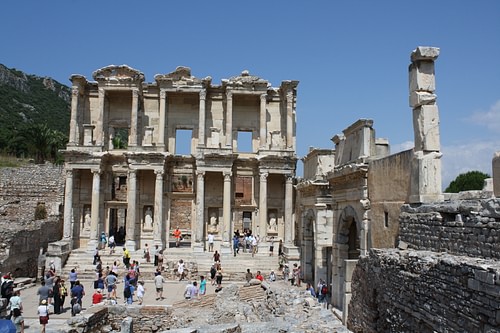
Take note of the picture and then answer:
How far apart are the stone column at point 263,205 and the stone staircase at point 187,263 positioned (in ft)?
3.67

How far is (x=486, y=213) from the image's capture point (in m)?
7.14

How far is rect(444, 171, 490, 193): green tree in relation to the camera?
3562cm

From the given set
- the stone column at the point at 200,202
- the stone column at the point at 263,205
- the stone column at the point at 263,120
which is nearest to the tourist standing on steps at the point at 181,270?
the stone column at the point at 200,202

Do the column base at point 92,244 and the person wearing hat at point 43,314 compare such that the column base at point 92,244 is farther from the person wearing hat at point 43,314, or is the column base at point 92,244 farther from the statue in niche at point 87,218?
the person wearing hat at point 43,314

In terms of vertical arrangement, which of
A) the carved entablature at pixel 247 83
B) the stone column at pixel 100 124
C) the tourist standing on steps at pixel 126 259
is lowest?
the tourist standing on steps at pixel 126 259

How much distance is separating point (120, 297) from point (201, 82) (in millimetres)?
13275

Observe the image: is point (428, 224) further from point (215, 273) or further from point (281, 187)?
point (281, 187)

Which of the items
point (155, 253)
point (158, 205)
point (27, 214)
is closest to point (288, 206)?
point (158, 205)

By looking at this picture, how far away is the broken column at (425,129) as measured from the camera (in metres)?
9.97

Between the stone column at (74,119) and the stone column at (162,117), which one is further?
the stone column at (162,117)

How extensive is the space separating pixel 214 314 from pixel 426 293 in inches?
359

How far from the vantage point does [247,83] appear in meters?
27.4

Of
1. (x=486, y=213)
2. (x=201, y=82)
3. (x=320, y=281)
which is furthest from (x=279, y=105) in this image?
(x=486, y=213)

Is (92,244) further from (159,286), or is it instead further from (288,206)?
(288,206)
